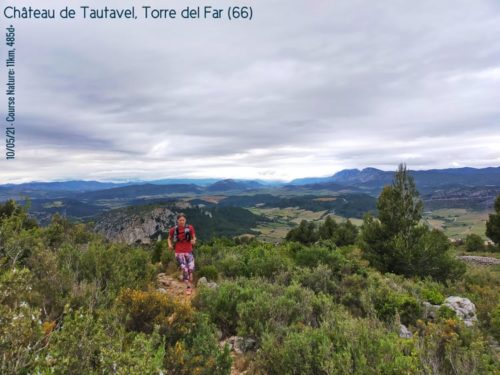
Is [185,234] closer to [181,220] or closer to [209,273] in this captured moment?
[181,220]

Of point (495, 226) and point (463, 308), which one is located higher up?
point (463, 308)

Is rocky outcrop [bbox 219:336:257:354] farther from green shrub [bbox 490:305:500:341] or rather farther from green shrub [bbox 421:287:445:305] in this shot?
green shrub [bbox 421:287:445:305]

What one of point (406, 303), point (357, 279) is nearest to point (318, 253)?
point (357, 279)

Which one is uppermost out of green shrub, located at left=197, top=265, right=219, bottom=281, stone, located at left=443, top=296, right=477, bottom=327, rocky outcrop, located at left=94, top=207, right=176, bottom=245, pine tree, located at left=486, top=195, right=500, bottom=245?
green shrub, located at left=197, top=265, right=219, bottom=281

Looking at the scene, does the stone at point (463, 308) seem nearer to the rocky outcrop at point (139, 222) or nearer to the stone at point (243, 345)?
the stone at point (243, 345)

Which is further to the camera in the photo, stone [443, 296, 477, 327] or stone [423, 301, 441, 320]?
stone [443, 296, 477, 327]

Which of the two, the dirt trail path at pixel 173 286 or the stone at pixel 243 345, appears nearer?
the stone at pixel 243 345

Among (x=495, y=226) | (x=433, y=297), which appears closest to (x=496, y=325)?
(x=433, y=297)

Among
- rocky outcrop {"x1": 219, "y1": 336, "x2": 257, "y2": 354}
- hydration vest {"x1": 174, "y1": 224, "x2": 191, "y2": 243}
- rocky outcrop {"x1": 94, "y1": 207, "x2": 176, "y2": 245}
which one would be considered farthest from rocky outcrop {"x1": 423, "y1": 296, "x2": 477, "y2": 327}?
rocky outcrop {"x1": 94, "y1": 207, "x2": 176, "y2": 245}

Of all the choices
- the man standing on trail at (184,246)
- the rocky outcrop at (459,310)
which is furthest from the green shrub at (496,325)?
the man standing on trail at (184,246)

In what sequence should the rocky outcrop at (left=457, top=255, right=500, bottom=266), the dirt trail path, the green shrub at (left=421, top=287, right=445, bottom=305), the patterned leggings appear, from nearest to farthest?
the dirt trail path
the green shrub at (left=421, top=287, right=445, bottom=305)
the patterned leggings
the rocky outcrop at (left=457, top=255, right=500, bottom=266)

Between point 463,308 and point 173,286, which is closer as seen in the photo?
point 463,308

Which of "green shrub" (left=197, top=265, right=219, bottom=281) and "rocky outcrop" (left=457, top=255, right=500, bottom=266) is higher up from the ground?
"green shrub" (left=197, top=265, right=219, bottom=281)

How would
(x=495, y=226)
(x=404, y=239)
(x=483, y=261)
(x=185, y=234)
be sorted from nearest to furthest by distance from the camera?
(x=185, y=234) → (x=404, y=239) → (x=483, y=261) → (x=495, y=226)
